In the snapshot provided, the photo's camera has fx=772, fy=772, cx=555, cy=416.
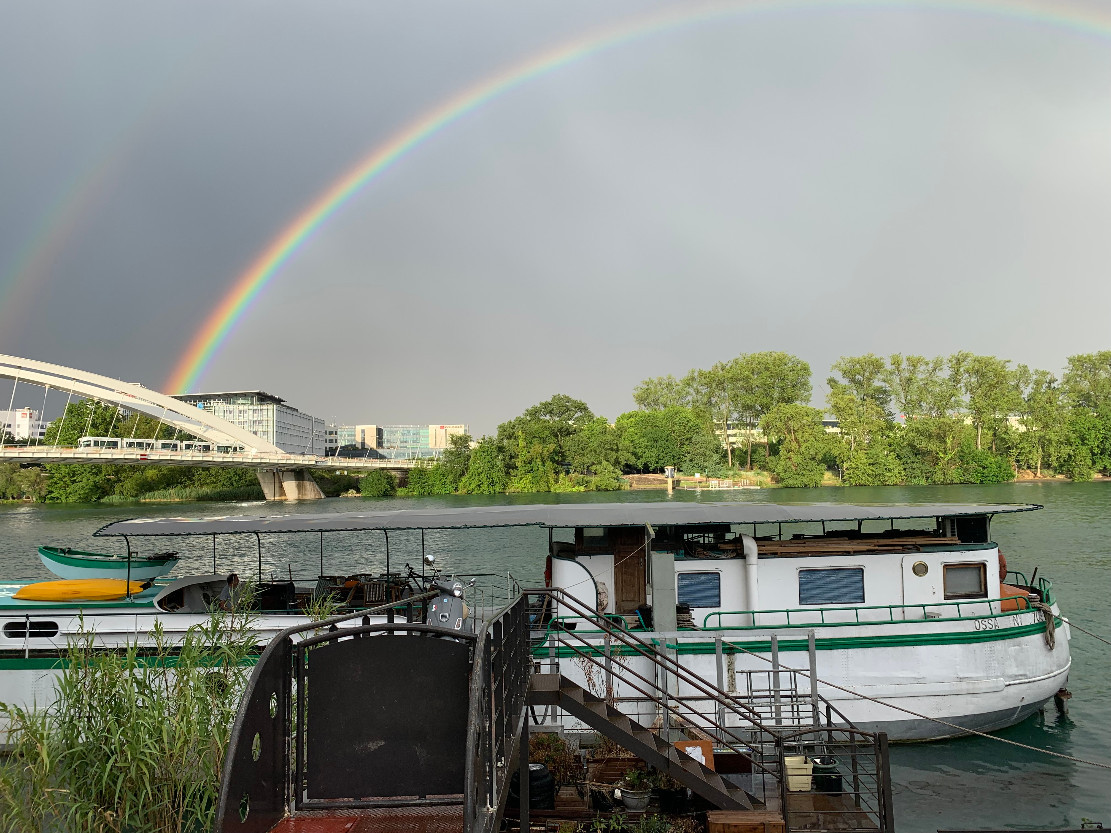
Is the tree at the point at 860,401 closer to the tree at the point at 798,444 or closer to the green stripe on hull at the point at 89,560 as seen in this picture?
the tree at the point at 798,444

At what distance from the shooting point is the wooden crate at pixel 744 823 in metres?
8.95

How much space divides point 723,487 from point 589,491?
1725 cm

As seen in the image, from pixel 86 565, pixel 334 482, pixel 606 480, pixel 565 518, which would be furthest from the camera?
pixel 334 482

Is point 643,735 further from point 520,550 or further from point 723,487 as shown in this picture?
point 723,487

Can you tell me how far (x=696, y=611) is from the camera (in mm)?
15258

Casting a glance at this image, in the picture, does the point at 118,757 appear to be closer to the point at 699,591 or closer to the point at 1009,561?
the point at 699,591

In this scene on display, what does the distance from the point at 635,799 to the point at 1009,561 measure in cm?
3055

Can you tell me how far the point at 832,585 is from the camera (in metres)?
15.4

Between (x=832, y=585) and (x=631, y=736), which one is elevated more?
(x=832, y=585)

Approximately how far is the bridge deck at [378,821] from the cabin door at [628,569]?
10447mm

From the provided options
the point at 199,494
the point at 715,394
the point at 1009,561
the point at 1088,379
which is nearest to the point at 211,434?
the point at 199,494

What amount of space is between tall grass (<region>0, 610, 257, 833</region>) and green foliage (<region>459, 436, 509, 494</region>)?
265 feet

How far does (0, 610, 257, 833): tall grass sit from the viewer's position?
6.26 metres

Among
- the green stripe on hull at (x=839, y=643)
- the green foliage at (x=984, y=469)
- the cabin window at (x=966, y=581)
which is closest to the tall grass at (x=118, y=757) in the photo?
the green stripe on hull at (x=839, y=643)
